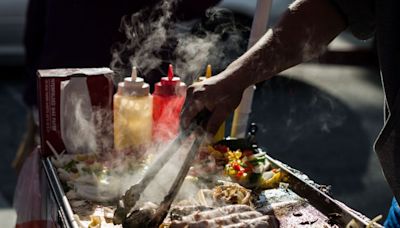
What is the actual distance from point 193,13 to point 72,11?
815mm

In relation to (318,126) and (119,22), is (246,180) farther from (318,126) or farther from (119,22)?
(318,126)

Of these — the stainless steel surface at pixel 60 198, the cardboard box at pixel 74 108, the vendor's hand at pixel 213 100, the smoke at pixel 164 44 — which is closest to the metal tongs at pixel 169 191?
the vendor's hand at pixel 213 100

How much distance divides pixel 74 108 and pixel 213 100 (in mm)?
859

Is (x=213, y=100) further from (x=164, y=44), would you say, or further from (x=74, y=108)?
(x=164, y=44)

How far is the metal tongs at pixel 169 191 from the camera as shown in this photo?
6.26ft

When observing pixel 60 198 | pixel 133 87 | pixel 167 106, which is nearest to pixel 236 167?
pixel 167 106

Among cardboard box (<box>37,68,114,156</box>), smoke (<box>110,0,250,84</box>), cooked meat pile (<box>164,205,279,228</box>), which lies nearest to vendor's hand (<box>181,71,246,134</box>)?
cooked meat pile (<box>164,205,279,228</box>)

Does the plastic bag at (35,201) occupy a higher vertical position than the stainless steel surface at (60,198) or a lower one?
lower

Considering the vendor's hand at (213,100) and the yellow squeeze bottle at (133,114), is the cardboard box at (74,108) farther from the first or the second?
the vendor's hand at (213,100)

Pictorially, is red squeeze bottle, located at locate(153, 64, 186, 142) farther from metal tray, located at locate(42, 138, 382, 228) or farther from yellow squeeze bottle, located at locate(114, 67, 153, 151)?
metal tray, located at locate(42, 138, 382, 228)

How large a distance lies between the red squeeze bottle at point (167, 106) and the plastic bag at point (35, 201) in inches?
24.2

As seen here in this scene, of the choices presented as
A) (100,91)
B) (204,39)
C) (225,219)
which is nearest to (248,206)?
(225,219)

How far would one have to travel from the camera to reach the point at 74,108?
8.55 feet

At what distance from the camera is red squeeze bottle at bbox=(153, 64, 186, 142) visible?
8.84 feet
